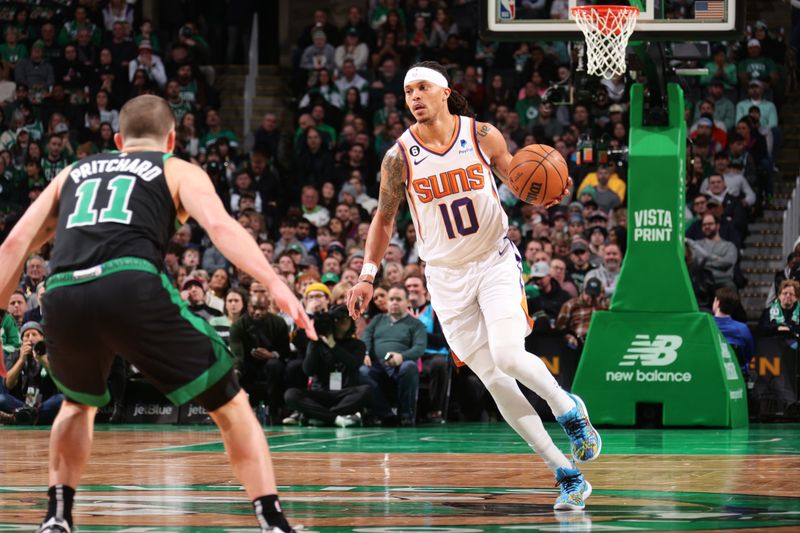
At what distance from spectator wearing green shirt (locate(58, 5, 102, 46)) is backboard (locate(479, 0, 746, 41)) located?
1189cm

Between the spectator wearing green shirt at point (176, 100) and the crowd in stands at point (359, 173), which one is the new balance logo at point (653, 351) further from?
the spectator wearing green shirt at point (176, 100)

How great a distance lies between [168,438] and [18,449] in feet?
6.05

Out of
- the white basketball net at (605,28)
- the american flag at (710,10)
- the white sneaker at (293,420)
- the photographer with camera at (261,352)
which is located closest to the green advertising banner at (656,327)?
the american flag at (710,10)

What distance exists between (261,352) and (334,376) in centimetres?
101

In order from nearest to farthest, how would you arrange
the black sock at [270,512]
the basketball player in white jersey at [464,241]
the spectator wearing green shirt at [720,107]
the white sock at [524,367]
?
the black sock at [270,512]
the white sock at [524,367]
the basketball player in white jersey at [464,241]
the spectator wearing green shirt at [720,107]

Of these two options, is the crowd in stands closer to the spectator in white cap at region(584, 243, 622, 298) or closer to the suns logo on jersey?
the spectator in white cap at region(584, 243, 622, 298)

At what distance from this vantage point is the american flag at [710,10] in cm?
1266

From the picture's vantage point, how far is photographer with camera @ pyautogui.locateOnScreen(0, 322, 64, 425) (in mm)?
15086

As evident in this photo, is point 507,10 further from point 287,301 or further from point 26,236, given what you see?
point 287,301

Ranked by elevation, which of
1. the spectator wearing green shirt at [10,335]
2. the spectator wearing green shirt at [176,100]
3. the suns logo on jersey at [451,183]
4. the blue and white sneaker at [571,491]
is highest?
the spectator wearing green shirt at [176,100]

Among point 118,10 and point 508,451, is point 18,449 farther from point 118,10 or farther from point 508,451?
point 118,10

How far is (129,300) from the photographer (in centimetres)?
528

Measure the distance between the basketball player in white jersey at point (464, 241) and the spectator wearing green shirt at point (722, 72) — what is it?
13.2m

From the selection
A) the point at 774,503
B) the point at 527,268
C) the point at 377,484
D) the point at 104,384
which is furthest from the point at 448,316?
the point at 527,268
